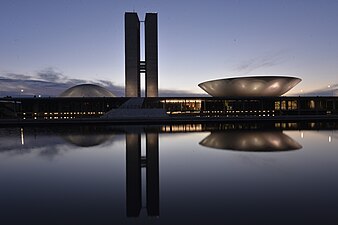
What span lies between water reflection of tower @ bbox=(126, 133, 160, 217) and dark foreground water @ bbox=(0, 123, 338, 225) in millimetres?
19

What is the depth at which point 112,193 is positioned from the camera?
495 centimetres

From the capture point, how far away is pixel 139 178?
600cm

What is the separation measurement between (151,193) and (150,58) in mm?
43888

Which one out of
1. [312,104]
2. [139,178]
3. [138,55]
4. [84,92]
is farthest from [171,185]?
[138,55]

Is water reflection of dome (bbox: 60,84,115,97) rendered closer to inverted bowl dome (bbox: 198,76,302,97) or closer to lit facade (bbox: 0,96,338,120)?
lit facade (bbox: 0,96,338,120)

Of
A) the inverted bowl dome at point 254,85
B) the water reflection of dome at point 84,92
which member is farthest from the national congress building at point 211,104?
the water reflection of dome at point 84,92

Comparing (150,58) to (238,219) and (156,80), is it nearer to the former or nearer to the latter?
(156,80)

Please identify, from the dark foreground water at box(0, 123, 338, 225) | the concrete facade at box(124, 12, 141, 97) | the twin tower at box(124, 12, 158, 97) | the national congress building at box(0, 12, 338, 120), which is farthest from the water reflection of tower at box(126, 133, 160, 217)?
the twin tower at box(124, 12, 158, 97)

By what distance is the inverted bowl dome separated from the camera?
108ft

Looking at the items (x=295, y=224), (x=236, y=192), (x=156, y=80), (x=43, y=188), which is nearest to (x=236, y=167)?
(x=236, y=192)

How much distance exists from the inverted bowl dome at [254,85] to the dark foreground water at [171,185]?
24.5 m

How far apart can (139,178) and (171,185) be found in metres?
0.99

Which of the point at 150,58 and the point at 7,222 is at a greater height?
the point at 150,58

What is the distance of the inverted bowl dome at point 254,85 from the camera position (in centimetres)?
3294
